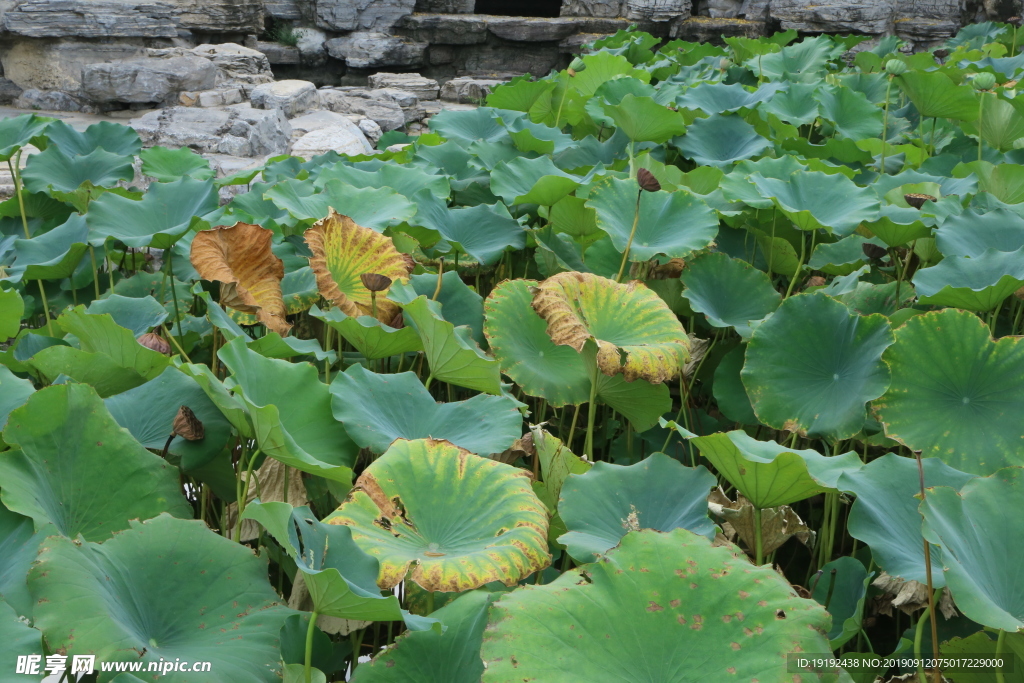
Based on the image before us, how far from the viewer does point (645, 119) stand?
6.37 ft

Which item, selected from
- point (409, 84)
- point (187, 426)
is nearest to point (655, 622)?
point (187, 426)

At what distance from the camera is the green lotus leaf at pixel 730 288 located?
53.7 inches

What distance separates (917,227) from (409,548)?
3.35 ft

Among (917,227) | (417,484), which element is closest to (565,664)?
(417,484)

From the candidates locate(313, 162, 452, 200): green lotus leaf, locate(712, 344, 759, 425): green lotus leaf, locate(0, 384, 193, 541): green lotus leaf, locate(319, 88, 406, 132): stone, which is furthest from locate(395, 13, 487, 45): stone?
locate(0, 384, 193, 541): green lotus leaf

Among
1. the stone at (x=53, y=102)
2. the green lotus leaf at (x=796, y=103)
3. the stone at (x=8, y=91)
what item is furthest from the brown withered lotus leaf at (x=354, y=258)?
the stone at (x=8, y=91)

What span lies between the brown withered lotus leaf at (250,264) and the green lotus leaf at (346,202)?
241mm

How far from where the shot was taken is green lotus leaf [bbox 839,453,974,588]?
766 millimetres

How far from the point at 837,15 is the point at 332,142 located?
6.33 metres

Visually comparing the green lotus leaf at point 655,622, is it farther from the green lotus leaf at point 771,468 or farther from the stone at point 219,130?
the stone at point 219,130

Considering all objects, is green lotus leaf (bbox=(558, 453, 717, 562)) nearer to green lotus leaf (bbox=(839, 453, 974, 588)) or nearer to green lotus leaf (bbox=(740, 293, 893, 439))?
green lotus leaf (bbox=(839, 453, 974, 588))

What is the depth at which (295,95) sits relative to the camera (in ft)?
19.4

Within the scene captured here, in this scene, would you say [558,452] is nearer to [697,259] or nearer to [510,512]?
[510,512]

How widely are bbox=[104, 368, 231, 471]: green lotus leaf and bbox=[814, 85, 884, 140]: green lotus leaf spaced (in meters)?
1.95
